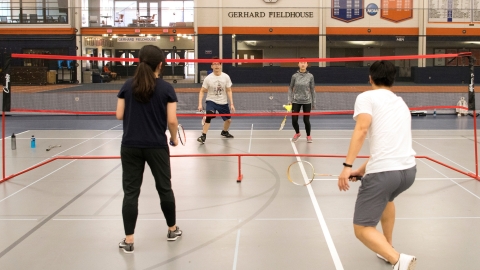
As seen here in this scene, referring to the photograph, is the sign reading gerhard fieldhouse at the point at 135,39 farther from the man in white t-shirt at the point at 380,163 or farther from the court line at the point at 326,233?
the man in white t-shirt at the point at 380,163

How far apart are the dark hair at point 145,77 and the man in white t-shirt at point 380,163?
1.94 m

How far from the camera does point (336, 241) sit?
605cm

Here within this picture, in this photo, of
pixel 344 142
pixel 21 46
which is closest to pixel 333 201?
pixel 344 142

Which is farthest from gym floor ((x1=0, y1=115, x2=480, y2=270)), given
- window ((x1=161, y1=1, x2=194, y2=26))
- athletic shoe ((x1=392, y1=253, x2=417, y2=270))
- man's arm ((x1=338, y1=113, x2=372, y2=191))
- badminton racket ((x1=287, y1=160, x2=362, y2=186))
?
window ((x1=161, y1=1, x2=194, y2=26))

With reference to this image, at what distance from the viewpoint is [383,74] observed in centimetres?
466

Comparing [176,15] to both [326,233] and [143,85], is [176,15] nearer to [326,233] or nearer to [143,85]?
[326,233]

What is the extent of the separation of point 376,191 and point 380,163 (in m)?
0.21

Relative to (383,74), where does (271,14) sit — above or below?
above

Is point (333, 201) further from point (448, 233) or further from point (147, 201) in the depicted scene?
point (147, 201)

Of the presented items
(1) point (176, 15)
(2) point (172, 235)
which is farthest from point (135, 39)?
(2) point (172, 235)

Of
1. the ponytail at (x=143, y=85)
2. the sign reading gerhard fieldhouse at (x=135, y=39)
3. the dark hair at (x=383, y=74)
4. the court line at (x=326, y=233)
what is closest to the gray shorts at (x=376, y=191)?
the dark hair at (x=383, y=74)

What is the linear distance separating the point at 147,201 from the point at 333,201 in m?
2.42

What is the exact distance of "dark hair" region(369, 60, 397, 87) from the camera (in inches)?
184

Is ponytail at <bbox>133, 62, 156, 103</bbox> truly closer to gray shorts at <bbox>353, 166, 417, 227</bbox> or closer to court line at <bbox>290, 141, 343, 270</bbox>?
gray shorts at <bbox>353, 166, 417, 227</bbox>
